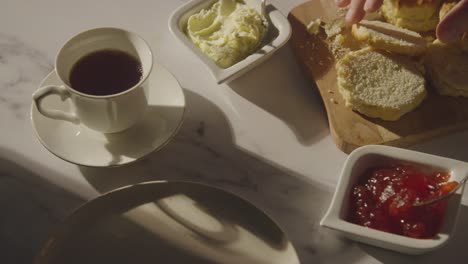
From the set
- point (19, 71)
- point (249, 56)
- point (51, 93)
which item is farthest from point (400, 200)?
point (19, 71)

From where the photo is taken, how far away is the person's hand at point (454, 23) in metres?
1.25

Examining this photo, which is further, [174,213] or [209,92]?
[209,92]

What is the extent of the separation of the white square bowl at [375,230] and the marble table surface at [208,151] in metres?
0.08

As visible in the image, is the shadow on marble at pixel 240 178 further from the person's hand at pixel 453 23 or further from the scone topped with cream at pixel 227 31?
the person's hand at pixel 453 23

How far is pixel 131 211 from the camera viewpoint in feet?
3.68

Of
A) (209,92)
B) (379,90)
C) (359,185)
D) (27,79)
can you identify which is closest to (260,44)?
(209,92)

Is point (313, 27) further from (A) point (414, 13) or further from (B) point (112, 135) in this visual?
(B) point (112, 135)

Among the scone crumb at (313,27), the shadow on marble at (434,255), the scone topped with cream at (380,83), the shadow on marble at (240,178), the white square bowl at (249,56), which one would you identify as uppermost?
the white square bowl at (249,56)

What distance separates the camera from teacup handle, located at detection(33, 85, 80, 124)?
3.79 ft

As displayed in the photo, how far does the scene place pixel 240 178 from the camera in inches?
49.4

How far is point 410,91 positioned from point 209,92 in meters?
Answer: 0.52

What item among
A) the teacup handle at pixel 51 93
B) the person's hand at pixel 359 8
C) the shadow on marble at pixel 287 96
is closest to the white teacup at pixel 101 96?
the teacup handle at pixel 51 93

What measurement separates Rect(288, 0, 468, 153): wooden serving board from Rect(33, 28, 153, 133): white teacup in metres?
0.46

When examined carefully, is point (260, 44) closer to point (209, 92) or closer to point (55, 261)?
point (209, 92)
